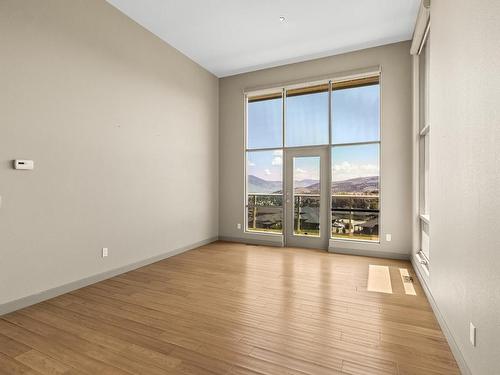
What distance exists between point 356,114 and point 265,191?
2440mm

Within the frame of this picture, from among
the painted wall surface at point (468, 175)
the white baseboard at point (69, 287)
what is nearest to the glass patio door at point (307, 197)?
the white baseboard at point (69, 287)

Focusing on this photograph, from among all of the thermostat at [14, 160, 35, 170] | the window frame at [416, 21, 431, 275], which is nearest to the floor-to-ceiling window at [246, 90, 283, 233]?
the window frame at [416, 21, 431, 275]

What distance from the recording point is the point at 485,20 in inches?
63.6

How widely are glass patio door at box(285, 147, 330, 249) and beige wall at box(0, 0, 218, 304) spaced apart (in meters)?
2.14

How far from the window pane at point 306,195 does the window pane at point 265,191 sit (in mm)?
338

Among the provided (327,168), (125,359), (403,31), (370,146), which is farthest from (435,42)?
(125,359)

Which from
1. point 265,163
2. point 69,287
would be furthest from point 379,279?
point 69,287

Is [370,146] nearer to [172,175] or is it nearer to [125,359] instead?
[172,175]

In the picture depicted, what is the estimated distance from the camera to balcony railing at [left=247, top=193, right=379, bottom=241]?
5.18 m

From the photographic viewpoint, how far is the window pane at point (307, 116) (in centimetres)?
555

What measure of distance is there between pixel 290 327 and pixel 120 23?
460 centimetres

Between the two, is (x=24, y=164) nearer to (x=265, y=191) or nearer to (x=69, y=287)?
(x=69, y=287)

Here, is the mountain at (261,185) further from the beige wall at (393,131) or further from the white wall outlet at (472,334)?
the white wall outlet at (472,334)

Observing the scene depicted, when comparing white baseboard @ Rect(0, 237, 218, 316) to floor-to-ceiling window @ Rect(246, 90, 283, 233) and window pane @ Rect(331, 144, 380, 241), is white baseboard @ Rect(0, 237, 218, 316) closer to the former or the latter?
floor-to-ceiling window @ Rect(246, 90, 283, 233)
